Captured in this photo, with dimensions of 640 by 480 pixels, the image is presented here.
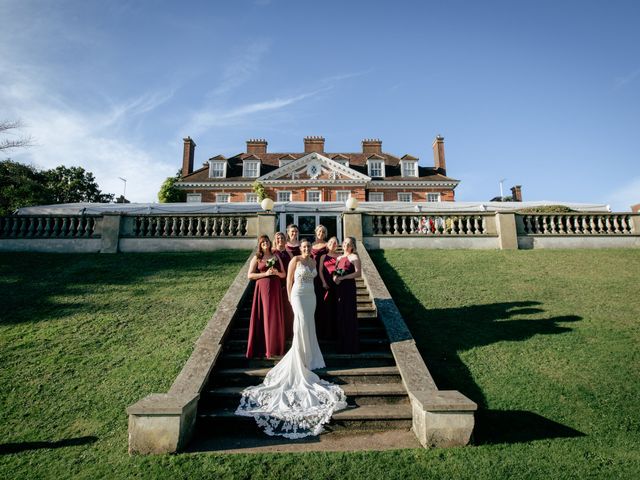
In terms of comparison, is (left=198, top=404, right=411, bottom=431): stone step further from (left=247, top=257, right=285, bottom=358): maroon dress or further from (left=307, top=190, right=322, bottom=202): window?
(left=307, top=190, right=322, bottom=202): window

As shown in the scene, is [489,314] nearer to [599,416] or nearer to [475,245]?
[599,416]

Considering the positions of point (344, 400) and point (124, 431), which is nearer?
point (124, 431)

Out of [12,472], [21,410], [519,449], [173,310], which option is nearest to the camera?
[12,472]

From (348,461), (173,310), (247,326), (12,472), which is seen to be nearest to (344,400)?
(348,461)

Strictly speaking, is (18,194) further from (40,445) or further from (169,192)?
(40,445)

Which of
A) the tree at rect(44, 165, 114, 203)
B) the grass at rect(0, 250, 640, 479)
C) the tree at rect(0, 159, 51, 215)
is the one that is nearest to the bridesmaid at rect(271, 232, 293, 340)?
the grass at rect(0, 250, 640, 479)

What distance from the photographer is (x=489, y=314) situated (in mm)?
7164

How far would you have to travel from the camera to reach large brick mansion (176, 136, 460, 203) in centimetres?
3484

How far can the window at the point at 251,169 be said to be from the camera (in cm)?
3666

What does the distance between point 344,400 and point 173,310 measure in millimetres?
4314

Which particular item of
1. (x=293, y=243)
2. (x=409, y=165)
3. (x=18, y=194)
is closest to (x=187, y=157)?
(x=18, y=194)

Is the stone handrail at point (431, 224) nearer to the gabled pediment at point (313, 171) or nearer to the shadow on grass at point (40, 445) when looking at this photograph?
the shadow on grass at point (40, 445)

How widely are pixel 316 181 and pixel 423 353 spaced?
29908 millimetres

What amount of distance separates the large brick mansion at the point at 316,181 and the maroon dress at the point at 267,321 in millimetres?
28922
